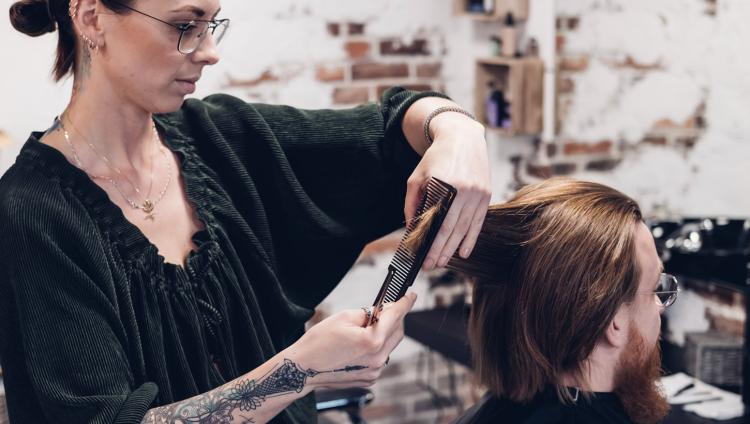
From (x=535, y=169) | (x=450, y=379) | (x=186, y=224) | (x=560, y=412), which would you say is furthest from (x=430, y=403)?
(x=186, y=224)

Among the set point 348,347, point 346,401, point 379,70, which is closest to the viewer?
point 348,347

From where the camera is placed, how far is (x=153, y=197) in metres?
1.37

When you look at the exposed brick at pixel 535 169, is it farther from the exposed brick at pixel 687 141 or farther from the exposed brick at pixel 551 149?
the exposed brick at pixel 687 141

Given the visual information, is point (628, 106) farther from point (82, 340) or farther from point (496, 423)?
point (82, 340)

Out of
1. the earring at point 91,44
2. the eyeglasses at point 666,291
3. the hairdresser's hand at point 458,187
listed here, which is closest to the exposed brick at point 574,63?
the eyeglasses at point 666,291

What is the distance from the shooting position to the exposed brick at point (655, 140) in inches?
110

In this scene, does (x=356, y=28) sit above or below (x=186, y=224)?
above

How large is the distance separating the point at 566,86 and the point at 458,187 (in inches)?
82.6

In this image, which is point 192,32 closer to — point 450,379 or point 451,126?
point 451,126

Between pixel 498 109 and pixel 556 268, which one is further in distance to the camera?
pixel 498 109

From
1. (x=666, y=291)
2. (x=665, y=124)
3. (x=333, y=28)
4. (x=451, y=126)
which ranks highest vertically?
(x=333, y=28)

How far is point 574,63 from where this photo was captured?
309 cm

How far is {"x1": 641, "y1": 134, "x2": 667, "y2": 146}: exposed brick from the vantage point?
9.19 ft

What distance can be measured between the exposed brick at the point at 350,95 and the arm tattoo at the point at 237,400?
7.04ft
